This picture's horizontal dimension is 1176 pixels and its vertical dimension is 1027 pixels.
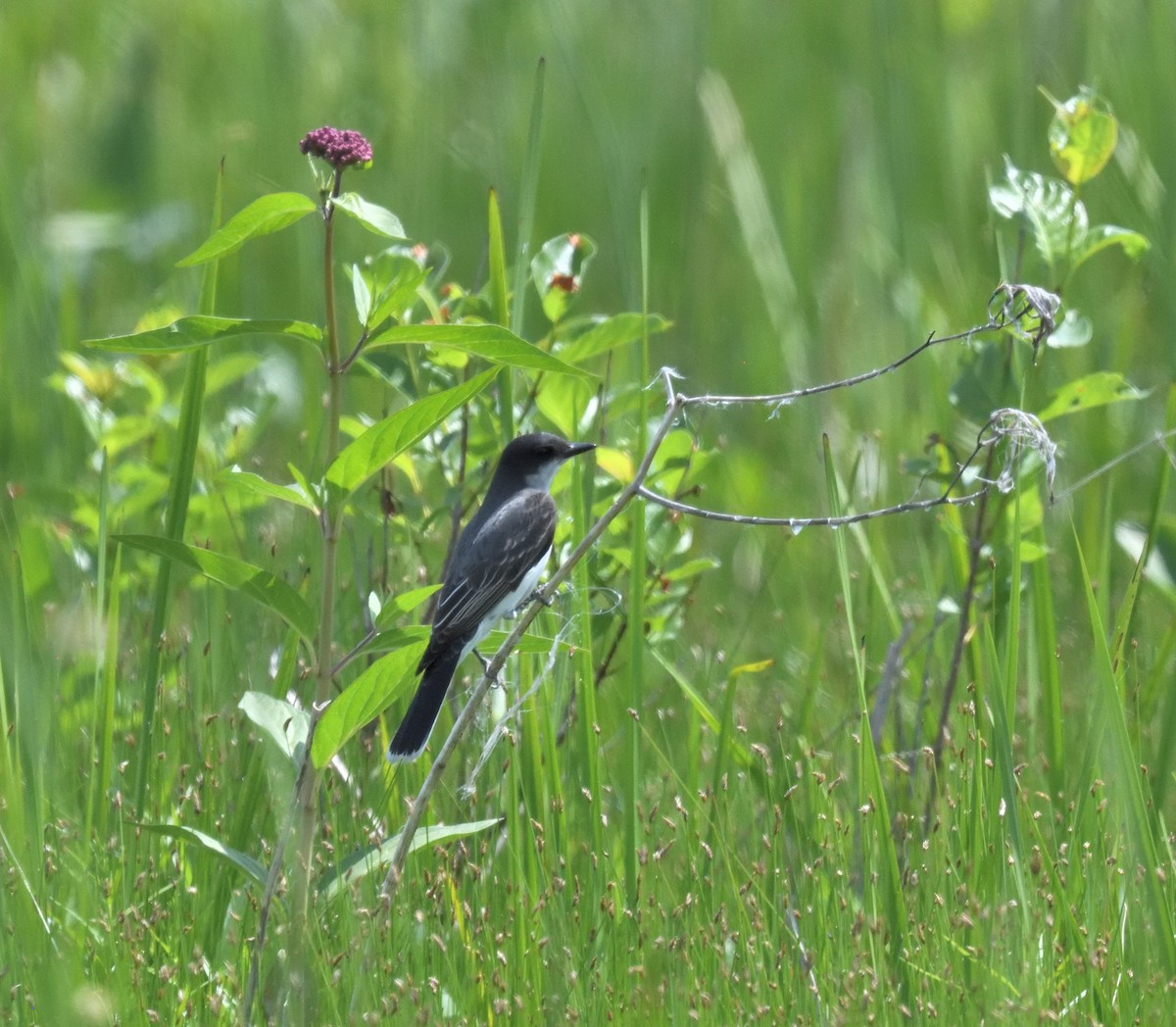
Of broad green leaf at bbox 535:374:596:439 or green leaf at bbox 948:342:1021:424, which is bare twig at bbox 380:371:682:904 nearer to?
broad green leaf at bbox 535:374:596:439

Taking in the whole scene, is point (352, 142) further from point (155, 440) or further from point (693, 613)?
point (693, 613)

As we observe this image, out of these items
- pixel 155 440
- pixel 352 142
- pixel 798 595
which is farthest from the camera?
pixel 798 595


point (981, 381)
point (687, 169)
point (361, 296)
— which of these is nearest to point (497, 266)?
point (361, 296)

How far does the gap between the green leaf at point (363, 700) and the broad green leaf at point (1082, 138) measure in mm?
1881

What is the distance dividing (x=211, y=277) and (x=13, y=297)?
2432mm

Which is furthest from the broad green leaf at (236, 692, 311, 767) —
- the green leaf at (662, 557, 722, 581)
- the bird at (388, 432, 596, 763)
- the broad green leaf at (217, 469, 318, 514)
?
the green leaf at (662, 557, 722, 581)

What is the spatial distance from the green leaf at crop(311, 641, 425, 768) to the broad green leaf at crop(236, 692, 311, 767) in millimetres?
84

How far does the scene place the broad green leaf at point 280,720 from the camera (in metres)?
2.43

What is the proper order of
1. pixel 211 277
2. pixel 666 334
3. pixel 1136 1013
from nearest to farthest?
pixel 1136 1013 < pixel 211 277 < pixel 666 334

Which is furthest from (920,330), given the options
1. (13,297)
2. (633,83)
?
(13,297)

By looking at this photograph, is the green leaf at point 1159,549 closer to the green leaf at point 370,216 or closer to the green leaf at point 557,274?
the green leaf at point 557,274

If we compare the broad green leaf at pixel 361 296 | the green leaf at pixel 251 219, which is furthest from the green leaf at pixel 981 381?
the green leaf at pixel 251 219

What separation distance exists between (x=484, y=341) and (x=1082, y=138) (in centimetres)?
166

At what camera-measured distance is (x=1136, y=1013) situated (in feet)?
8.13
